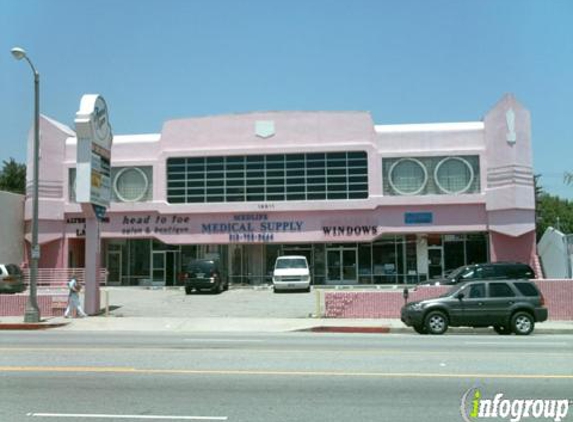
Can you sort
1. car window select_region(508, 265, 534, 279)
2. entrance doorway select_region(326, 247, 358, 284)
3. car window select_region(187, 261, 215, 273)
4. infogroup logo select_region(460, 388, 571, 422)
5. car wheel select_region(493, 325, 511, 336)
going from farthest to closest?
entrance doorway select_region(326, 247, 358, 284) < car window select_region(187, 261, 215, 273) < car window select_region(508, 265, 534, 279) < car wheel select_region(493, 325, 511, 336) < infogroup logo select_region(460, 388, 571, 422)

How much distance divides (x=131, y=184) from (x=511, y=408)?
3463cm

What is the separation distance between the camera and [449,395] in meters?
8.12

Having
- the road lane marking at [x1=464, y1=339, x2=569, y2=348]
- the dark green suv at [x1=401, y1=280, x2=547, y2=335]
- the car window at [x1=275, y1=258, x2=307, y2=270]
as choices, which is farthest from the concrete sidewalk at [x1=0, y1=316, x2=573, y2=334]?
the car window at [x1=275, y1=258, x2=307, y2=270]

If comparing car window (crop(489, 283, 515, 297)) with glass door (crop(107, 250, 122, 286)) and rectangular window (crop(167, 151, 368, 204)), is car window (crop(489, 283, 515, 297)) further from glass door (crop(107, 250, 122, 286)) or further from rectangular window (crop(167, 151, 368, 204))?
glass door (crop(107, 250, 122, 286))

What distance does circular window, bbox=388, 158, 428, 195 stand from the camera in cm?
3722

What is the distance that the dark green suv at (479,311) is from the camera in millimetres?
18250

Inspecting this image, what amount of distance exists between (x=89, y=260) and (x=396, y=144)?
20023mm

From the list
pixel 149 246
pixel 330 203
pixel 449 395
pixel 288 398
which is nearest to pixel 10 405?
pixel 288 398

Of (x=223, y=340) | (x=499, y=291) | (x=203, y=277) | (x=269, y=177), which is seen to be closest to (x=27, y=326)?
(x=223, y=340)

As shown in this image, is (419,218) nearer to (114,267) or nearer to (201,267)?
(201,267)

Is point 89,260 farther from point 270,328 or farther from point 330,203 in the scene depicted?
point 330,203

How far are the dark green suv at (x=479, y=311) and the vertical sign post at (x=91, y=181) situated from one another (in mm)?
12438

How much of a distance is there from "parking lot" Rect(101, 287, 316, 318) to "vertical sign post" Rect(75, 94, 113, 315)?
180 cm

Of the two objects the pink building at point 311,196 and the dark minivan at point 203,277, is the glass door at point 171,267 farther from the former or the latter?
the dark minivan at point 203,277
